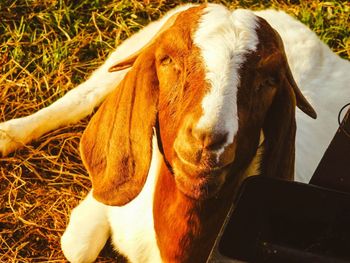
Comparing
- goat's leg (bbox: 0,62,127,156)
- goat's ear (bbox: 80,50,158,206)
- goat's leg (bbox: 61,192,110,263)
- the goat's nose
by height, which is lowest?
A: goat's leg (bbox: 61,192,110,263)

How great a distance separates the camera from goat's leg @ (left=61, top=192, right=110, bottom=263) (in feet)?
12.1

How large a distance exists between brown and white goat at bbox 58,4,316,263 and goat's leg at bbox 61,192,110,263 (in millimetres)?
399

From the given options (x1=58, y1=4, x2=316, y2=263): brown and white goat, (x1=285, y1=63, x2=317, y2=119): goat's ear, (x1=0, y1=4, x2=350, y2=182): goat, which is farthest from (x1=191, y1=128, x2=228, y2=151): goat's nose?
(x1=0, y1=4, x2=350, y2=182): goat

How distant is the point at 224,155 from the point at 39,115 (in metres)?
2.03

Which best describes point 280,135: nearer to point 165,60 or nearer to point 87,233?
point 165,60

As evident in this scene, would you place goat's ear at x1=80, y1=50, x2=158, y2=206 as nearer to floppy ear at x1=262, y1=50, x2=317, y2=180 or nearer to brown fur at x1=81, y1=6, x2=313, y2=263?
brown fur at x1=81, y1=6, x2=313, y2=263

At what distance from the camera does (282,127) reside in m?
2.89

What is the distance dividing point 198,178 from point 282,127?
0.54 meters

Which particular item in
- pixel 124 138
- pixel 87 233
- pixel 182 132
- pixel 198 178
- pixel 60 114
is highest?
pixel 182 132

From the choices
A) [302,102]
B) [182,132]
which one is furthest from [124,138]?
[302,102]

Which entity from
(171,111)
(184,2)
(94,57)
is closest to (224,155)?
(171,111)

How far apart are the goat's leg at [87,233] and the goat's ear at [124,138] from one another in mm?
603

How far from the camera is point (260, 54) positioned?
270 cm

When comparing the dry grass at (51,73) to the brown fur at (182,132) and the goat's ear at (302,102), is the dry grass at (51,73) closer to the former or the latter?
the brown fur at (182,132)
